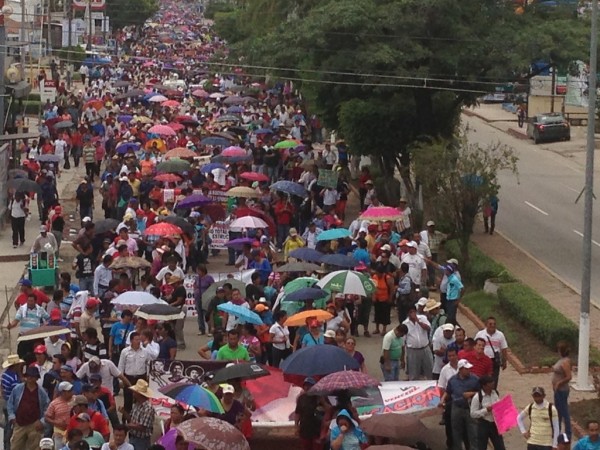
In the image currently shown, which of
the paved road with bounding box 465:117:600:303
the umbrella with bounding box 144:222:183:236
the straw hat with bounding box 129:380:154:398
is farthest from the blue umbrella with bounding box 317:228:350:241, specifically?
the straw hat with bounding box 129:380:154:398

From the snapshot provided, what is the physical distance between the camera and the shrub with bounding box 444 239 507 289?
27.4 metres

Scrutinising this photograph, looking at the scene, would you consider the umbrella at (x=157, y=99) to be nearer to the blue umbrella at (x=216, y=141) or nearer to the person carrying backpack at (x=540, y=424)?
the blue umbrella at (x=216, y=141)

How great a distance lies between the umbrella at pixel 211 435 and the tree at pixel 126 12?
11483 cm

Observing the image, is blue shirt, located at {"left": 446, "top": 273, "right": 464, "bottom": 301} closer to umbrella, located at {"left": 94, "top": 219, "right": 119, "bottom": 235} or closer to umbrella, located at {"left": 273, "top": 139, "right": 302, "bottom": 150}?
umbrella, located at {"left": 94, "top": 219, "right": 119, "bottom": 235}

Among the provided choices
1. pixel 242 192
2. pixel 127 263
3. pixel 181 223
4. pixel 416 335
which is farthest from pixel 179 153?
pixel 416 335

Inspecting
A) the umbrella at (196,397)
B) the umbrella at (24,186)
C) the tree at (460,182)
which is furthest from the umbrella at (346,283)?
the umbrella at (24,186)

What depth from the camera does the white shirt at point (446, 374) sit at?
55.3 feet

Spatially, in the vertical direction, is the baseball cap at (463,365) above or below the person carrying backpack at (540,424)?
above

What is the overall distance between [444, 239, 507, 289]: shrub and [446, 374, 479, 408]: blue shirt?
10.9 meters

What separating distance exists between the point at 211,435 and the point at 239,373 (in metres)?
2.51

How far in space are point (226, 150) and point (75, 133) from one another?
360 inches

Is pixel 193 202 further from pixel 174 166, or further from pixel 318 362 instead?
pixel 318 362

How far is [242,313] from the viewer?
19000 mm

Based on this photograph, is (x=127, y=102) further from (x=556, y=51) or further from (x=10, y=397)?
(x=10, y=397)
